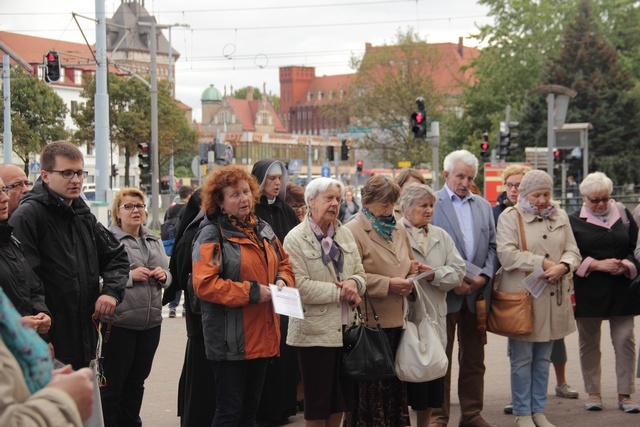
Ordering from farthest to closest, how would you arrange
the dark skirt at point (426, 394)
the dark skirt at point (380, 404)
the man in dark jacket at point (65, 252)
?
the dark skirt at point (426, 394), the dark skirt at point (380, 404), the man in dark jacket at point (65, 252)

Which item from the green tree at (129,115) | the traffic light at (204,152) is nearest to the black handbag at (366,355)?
the traffic light at (204,152)

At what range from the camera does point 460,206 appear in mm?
7938

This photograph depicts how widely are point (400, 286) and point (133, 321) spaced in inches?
76.8

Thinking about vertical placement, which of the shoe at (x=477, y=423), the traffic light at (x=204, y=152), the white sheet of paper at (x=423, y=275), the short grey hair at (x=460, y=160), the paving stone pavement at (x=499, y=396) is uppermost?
the traffic light at (x=204, y=152)

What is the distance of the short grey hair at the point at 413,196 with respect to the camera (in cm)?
726

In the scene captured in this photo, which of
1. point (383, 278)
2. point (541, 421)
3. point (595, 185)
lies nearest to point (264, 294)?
point (383, 278)

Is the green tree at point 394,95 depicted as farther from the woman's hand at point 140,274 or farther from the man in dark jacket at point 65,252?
the man in dark jacket at point 65,252

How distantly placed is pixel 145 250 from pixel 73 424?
4.54 m

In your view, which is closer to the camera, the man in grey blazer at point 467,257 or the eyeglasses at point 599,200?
the man in grey blazer at point 467,257

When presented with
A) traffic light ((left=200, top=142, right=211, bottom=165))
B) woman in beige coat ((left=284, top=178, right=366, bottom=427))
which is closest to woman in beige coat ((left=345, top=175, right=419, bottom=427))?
woman in beige coat ((left=284, top=178, right=366, bottom=427))

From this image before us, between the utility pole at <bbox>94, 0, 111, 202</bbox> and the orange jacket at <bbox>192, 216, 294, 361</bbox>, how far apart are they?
636 inches

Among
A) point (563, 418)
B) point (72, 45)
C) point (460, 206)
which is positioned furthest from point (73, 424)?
point (72, 45)

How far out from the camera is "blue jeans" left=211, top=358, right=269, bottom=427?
5957mm

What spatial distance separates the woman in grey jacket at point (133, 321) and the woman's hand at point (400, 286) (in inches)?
66.9
